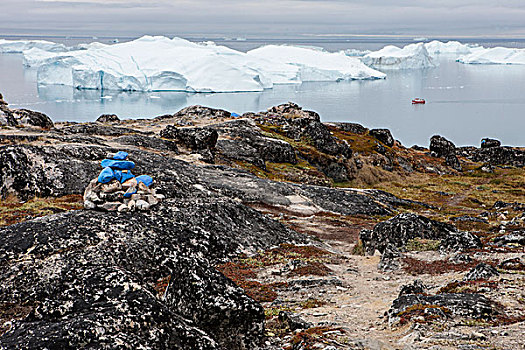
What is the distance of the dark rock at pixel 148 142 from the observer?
35425mm

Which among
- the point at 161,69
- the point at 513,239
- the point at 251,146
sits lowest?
the point at 513,239

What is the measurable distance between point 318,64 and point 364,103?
143 ft

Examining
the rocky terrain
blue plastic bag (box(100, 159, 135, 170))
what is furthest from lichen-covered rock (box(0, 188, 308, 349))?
blue plastic bag (box(100, 159, 135, 170))

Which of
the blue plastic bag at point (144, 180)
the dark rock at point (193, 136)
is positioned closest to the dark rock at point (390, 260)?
the blue plastic bag at point (144, 180)

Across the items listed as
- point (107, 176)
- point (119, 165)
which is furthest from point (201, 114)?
point (107, 176)

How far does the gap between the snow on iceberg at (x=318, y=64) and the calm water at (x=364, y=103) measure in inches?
160

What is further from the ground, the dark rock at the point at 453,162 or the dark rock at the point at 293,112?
the dark rock at the point at 293,112

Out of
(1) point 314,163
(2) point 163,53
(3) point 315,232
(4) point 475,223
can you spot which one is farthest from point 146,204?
(2) point 163,53

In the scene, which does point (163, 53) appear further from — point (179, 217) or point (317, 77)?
point (179, 217)

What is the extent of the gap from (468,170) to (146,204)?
64.1 m

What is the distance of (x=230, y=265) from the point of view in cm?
1702

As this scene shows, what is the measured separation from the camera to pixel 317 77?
167125 millimetres

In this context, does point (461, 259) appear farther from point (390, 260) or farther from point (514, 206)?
point (514, 206)

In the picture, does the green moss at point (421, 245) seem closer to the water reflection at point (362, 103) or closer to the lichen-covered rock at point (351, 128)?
the lichen-covered rock at point (351, 128)
